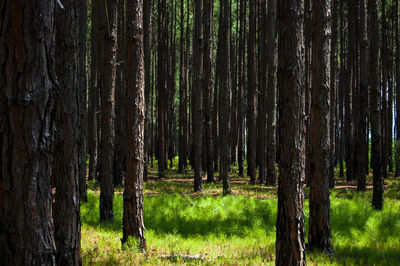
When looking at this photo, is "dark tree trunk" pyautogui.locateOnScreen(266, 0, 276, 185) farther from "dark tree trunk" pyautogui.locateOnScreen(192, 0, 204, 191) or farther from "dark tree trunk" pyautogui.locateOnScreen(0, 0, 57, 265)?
"dark tree trunk" pyautogui.locateOnScreen(0, 0, 57, 265)

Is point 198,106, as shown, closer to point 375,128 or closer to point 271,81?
point 271,81

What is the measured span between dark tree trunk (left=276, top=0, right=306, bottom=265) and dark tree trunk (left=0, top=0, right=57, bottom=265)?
296 cm

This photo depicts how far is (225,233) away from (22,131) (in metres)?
5.89

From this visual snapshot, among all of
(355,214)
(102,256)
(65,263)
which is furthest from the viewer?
(355,214)

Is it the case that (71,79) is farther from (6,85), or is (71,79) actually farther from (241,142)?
(241,142)

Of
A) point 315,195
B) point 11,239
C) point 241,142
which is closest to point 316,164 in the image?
point 315,195

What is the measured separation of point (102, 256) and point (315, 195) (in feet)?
11.9

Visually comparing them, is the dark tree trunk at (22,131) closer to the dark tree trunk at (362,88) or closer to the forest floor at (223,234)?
the forest floor at (223,234)

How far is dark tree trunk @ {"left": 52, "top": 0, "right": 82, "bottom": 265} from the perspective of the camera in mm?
3809

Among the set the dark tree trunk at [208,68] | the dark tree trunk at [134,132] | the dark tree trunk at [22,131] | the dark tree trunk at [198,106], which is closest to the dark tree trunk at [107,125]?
the dark tree trunk at [134,132]

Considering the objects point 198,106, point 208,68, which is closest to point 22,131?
point 198,106

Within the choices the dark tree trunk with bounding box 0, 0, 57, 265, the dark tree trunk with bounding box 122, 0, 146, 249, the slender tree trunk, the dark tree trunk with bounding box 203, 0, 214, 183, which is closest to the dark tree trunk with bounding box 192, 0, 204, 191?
the dark tree trunk with bounding box 203, 0, 214, 183

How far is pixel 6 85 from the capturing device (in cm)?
229

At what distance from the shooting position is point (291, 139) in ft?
14.6
